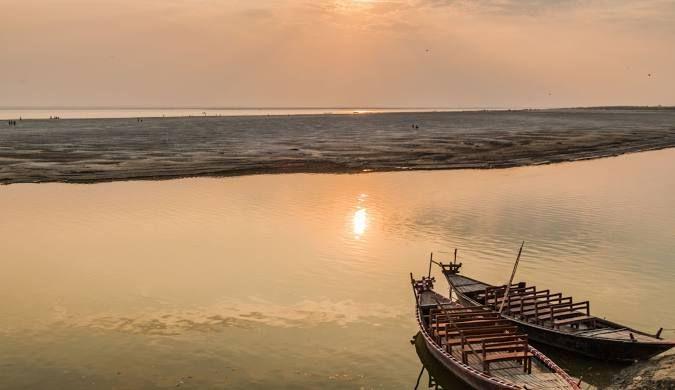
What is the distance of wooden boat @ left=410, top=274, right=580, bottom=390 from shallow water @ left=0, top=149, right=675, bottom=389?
1.55 metres

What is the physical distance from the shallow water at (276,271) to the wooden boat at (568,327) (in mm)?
725

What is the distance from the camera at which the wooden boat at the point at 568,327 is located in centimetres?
1836

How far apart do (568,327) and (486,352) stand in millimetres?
4628

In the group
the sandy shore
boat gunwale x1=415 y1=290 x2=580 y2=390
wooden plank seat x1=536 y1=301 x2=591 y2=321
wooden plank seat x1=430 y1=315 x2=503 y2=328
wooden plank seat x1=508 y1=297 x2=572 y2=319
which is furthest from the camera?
the sandy shore

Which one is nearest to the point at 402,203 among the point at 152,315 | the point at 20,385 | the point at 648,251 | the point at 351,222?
the point at 351,222

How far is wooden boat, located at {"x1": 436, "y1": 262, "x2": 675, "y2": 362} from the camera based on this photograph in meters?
18.4

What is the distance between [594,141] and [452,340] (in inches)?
3759

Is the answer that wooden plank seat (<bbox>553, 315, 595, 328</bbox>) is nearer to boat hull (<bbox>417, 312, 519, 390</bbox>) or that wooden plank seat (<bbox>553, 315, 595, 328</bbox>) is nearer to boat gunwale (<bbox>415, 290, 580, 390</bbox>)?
boat gunwale (<bbox>415, 290, 580, 390</bbox>)

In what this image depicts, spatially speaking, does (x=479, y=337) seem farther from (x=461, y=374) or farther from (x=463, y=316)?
(x=463, y=316)

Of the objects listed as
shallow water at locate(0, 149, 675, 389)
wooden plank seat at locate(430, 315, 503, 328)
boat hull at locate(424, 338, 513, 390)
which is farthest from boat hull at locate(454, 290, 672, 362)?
boat hull at locate(424, 338, 513, 390)

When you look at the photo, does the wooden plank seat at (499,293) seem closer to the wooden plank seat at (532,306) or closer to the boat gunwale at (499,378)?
the wooden plank seat at (532,306)

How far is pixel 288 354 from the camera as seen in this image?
20.2 m

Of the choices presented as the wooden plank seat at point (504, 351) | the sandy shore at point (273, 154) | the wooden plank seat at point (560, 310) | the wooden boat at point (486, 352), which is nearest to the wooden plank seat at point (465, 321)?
the wooden boat at point (486, 352)

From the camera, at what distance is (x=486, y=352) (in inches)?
691
